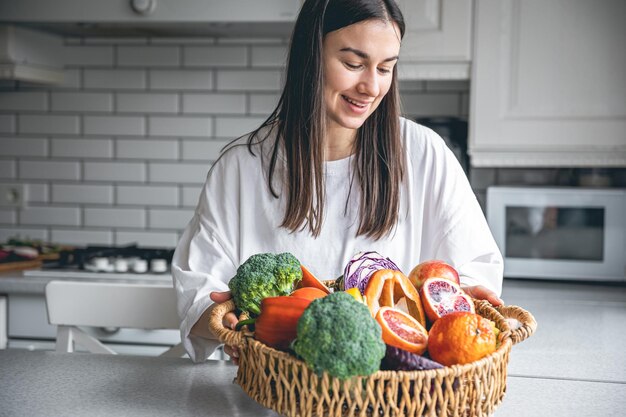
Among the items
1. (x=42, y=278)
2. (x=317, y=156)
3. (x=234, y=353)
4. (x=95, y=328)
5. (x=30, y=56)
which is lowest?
(x=95, y=328)

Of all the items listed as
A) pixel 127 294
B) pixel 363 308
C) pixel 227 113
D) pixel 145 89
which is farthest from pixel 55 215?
pixel 363 308

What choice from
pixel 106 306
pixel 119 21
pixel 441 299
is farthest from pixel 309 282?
pixel 119 21

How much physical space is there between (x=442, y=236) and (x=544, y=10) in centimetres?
115

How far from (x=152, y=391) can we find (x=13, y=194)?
202cm

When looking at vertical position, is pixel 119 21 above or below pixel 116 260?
above

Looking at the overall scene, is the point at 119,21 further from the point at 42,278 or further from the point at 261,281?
the point at 261,281

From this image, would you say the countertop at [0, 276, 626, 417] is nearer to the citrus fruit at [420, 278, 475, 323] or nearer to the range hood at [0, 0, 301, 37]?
the citrus fruit at [420, 278, 475, 323]

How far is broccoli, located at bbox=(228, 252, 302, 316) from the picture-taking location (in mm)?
940

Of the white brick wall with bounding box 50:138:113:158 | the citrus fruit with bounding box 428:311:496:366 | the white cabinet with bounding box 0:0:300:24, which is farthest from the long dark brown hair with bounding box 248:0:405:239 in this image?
the white brick wall with bounding box 50:138:113:158

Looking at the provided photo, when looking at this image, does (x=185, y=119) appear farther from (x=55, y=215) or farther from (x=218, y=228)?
(x=218, y=228)

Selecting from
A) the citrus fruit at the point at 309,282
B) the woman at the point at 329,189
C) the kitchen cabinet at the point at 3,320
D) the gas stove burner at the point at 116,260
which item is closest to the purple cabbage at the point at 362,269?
the citrus fruit at the point at 309,282

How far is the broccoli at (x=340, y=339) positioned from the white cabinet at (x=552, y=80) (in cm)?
159

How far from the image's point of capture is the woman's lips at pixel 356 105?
125cm

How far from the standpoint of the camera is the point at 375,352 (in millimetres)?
728
